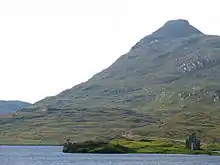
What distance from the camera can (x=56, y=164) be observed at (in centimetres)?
16862

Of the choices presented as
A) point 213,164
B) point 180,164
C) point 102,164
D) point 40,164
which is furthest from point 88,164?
point 213,164

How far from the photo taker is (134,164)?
543 feet

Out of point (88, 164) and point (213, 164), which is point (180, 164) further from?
point (88, 164)

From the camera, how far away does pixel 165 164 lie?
165000 millimetres

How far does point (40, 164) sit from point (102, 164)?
70.9ft

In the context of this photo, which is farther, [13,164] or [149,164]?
[13,164]

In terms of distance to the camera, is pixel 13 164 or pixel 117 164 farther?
pixel 13 164

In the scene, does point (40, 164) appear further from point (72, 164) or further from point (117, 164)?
point (117, 164)

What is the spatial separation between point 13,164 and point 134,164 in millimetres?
40337

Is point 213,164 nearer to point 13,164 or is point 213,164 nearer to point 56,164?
point 56,164

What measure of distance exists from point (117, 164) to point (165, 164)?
48.0 ft

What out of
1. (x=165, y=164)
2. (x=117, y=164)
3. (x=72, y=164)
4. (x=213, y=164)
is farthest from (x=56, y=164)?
(x=213, y=164)

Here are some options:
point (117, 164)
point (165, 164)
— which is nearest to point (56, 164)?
point (117, 164)

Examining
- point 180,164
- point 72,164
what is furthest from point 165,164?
point 72,164
